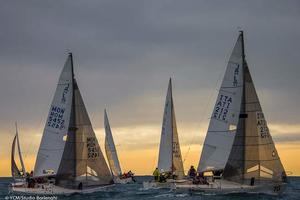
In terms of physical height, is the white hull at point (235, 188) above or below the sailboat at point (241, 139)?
below

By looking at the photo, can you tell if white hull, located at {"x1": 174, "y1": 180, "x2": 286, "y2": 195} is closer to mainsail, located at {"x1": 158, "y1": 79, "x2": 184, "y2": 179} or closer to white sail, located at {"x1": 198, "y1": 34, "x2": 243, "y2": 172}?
white sail, located at {"x1": 198, "y1": 34, "x2": 243, "y2": 172}

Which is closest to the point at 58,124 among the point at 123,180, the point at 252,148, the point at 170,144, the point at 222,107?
the point at 222,107

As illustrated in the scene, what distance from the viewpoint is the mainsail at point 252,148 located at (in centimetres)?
4759

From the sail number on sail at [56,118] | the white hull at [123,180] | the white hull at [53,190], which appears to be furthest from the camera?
the white hull at [123,180]

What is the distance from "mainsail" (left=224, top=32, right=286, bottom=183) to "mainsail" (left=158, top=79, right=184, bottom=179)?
834 inches

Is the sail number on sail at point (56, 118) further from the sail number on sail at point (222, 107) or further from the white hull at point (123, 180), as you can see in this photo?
the white hull at point (123, 180)

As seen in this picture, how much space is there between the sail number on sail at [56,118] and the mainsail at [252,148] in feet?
45.7

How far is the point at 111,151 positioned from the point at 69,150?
142 feet

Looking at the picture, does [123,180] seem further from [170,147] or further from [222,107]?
[222,107]

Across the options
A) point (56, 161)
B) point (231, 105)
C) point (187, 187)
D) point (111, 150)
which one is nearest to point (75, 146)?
point (56, 161)

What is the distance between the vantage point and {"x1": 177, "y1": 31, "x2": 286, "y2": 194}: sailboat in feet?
156

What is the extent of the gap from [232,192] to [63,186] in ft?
43.3

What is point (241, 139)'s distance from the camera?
47.9 m

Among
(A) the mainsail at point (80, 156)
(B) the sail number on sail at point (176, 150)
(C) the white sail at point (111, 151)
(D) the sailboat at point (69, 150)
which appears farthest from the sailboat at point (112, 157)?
(A) the mainsail at point (80, 156)
